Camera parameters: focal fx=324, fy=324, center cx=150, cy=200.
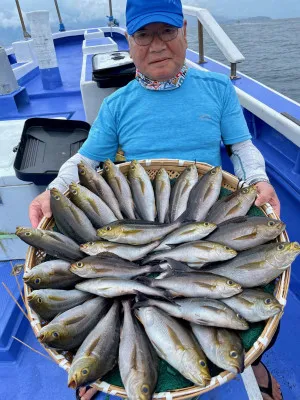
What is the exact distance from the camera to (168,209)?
6.76 feet

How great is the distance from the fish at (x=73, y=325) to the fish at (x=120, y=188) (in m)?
0.66

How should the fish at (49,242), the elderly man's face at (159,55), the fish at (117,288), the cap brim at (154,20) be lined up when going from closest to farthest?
1. the fish at (117,288)
2. the fish at (49,242)
3. the cap brim at (154,20)
4. the elderly man's face at (159,55)

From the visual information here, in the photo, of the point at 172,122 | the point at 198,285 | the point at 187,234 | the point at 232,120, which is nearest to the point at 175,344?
the point at 198,285

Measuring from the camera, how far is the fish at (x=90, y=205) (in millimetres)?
1923

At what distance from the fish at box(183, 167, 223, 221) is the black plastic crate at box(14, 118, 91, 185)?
1117 mm

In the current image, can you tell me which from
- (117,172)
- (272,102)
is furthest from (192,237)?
(272,102)

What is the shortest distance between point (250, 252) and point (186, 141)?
0.93 meters

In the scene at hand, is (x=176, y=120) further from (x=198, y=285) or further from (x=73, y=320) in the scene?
(x=73, y=320)

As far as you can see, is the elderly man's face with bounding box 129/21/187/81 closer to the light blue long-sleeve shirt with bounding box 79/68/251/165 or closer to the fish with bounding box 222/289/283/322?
the light blue long-sleeve shirt with bounding box 79/68/251/165

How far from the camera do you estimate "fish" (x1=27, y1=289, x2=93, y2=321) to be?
1.44 metres

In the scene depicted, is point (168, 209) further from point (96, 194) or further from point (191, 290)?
point (191, 290)

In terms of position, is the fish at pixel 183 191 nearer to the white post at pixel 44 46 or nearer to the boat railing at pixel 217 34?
the boat railing at pixel 217 34

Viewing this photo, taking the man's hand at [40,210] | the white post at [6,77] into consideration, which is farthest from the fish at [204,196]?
the white post at [6,77]

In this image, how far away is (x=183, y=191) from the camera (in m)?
2.02
